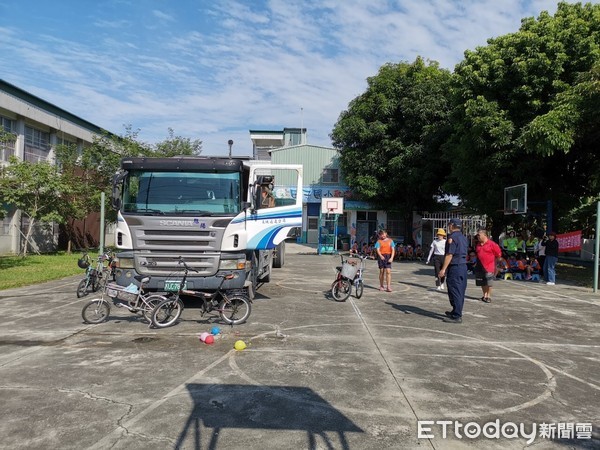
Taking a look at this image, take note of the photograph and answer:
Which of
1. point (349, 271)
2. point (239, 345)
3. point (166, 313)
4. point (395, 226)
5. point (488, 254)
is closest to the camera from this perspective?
point (239, 345)

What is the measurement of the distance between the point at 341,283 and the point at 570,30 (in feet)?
45.6

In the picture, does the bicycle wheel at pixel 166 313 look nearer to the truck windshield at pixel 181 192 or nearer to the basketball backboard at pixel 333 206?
the truck windshield at pixel 181 192

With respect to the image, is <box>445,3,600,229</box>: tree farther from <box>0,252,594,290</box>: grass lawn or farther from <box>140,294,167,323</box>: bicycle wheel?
<box>140,294,167,323</box>: bicycle wheel

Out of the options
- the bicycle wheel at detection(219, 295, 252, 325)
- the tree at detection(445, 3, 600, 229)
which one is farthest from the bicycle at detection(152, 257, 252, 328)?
the tree at detection(445, 3, 600, 229)

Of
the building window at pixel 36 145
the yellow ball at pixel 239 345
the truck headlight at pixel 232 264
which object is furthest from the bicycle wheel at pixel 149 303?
the building window at pixel 36 145

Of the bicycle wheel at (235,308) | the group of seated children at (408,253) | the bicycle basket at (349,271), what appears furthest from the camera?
the group of seated children at (408,253)

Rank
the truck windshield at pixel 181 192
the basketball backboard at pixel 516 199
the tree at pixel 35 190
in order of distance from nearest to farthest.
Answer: the truck windshield at pixel 181 192
the basketball backboard at pixel 516 199
the tree at pixel 35 190

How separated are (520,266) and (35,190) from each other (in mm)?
22007

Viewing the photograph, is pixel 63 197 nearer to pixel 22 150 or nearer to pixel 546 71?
pixel 22 150

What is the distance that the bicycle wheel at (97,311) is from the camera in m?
7.91

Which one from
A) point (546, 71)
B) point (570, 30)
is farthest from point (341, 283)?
point (570, 30)

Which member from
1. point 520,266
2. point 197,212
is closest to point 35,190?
point 197,212

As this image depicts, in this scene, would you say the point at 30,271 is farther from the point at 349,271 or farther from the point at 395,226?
the point at 395,226
